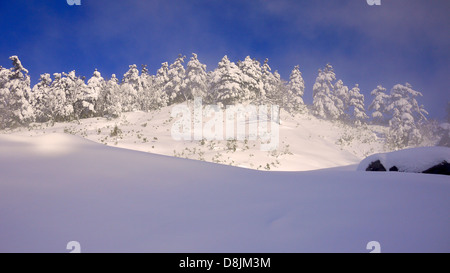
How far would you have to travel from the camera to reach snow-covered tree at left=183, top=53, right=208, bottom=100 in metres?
34.6

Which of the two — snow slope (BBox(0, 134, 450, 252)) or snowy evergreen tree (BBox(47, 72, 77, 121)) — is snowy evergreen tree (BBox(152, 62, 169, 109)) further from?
snow slope (BBox(0, 134, 450, 252))

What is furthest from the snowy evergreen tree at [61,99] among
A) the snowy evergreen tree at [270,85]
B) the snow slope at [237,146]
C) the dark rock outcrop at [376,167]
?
the dark rock outcrop at [376,167]

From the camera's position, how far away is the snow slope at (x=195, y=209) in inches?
74.1

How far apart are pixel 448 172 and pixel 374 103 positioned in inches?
1423

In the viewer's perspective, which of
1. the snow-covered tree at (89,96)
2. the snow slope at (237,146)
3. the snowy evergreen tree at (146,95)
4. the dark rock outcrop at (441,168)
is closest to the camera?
the dark rock outcrop at (441,168)

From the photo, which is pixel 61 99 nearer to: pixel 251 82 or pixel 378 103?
pixel 251 82

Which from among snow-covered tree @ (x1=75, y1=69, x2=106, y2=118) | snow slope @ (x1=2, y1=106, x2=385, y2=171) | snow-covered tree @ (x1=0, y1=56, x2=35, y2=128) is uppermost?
snow-covered tree @ (x1=75, y1=69, x2=106, y2=118)

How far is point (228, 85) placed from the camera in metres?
28.0

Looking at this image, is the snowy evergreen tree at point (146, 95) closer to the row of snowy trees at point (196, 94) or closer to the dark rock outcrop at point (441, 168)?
the row of snowy trees at point (196, 94)

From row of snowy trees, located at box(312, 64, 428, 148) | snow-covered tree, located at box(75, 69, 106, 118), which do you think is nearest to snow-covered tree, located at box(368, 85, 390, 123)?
row of snowy trees, located at box(312, 64, 428, 148)

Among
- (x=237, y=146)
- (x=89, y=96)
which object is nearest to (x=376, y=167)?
(x=237, y=146)

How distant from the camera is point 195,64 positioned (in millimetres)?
34688
